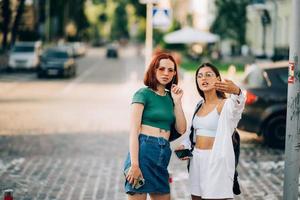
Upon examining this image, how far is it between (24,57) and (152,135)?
33568 mm

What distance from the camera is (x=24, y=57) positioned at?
37.2m

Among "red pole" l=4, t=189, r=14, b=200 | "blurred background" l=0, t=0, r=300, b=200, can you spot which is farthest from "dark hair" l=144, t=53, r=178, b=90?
"red pole" l=4, t=189, r=14, b=200

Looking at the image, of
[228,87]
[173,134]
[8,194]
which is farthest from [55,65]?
[228,87]

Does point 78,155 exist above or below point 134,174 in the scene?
below

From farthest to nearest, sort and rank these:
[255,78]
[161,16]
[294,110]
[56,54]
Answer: [56,54], [161,16], [255,78], [294,110]

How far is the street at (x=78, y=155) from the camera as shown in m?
8.18

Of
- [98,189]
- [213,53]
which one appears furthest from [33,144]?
[213,53]

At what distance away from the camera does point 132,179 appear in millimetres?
4527

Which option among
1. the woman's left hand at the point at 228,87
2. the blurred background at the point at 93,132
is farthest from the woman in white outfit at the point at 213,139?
the blurred background at the point at 93,132

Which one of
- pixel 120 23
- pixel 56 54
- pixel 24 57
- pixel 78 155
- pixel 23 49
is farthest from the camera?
pixel 120 23

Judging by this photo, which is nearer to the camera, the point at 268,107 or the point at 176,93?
the point at 176,93

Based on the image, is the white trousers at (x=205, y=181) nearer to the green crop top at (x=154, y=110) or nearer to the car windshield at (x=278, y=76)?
the green crop top at (x=154, y=110)

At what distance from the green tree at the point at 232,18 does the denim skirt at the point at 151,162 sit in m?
39.2

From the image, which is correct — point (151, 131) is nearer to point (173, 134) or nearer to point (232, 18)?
point (173, 134)
